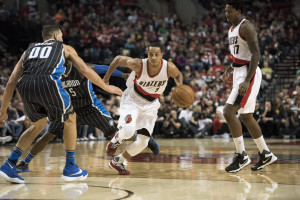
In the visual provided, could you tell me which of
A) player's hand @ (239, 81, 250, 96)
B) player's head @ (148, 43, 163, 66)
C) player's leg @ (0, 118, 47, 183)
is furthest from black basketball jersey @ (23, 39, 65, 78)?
player's hand @ (239, 81, 250, 96)

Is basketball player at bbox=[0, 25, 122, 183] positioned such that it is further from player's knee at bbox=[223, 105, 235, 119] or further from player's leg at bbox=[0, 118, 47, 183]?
player's knee at bbox=[223, 105, 235, 119]

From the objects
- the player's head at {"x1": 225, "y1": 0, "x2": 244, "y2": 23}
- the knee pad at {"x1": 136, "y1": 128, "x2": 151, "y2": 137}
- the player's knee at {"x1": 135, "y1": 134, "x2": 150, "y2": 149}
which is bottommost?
the player's knee at {"x1": 135, "y1": 134, "x2": 150, "y2": 149}

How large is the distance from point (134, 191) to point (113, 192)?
0.20m

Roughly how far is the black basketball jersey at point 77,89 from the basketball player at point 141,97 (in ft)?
2.07

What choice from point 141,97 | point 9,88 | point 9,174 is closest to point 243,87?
point 141,97

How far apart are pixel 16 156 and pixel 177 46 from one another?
42.5 ft

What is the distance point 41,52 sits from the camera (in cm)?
487

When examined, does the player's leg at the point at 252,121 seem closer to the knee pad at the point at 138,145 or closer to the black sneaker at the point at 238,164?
the black sneaker at the point at 238,164

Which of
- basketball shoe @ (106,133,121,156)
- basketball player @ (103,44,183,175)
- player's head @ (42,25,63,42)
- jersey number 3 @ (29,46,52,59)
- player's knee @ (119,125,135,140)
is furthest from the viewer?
basketball shoe @ (106,133,121,156)

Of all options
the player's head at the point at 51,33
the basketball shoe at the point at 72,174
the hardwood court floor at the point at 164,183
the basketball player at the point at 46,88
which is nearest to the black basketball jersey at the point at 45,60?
the basketball player at the point at 46,88

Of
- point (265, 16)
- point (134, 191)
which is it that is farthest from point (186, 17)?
point (134, 191)

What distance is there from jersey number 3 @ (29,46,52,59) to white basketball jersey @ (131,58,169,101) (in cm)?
145

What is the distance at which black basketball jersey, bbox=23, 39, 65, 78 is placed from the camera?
4.81 metres

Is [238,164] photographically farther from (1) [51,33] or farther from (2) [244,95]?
(1) [51,33]
